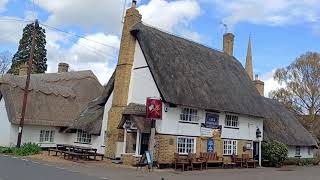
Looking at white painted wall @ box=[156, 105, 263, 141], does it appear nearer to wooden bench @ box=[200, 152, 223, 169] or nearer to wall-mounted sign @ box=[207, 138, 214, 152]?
wall-mounted sign @ box=[207, 138, 214, 152]

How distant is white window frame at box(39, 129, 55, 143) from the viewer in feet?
124

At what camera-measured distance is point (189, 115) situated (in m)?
28.4

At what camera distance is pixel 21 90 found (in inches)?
1474

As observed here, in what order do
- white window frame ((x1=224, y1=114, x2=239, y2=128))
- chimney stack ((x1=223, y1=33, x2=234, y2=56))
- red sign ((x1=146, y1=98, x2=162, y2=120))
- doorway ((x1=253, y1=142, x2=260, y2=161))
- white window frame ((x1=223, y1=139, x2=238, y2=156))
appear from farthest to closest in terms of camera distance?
chimney stack ((x1=223, y1=33, x2=234, y2=56)), doorway ((x1=253, y1=142, x2=260, y2=161)), white window frame ((x1=224, y1=114, x2=239, y2=128)), white window frame ((x1=223, y1=139, x2=238, y2=156)), red sign ((x1=146, y1=98, x2=162, y2=120))

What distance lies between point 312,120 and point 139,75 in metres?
34.3

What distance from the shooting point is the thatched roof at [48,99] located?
1423 inches

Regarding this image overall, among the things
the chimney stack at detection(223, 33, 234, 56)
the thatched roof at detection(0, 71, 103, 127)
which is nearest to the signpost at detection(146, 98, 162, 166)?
the thatched roof at detection(0, 71, 103, 127)

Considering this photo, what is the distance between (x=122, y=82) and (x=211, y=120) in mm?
7013

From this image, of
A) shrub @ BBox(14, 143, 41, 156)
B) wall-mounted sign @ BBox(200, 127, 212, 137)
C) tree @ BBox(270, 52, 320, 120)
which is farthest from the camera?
tree @ BBox(270, 52, 320, 120)

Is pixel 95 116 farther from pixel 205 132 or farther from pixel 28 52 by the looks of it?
pixel 28 52

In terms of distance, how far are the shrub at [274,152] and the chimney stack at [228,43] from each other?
9.96 meters

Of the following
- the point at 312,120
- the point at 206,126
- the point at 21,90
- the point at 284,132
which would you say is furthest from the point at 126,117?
the point at 312,120

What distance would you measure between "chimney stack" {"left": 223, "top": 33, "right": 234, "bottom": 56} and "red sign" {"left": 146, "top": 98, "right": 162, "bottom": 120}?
16691 millimetres

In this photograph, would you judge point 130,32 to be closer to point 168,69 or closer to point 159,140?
point 168,69
